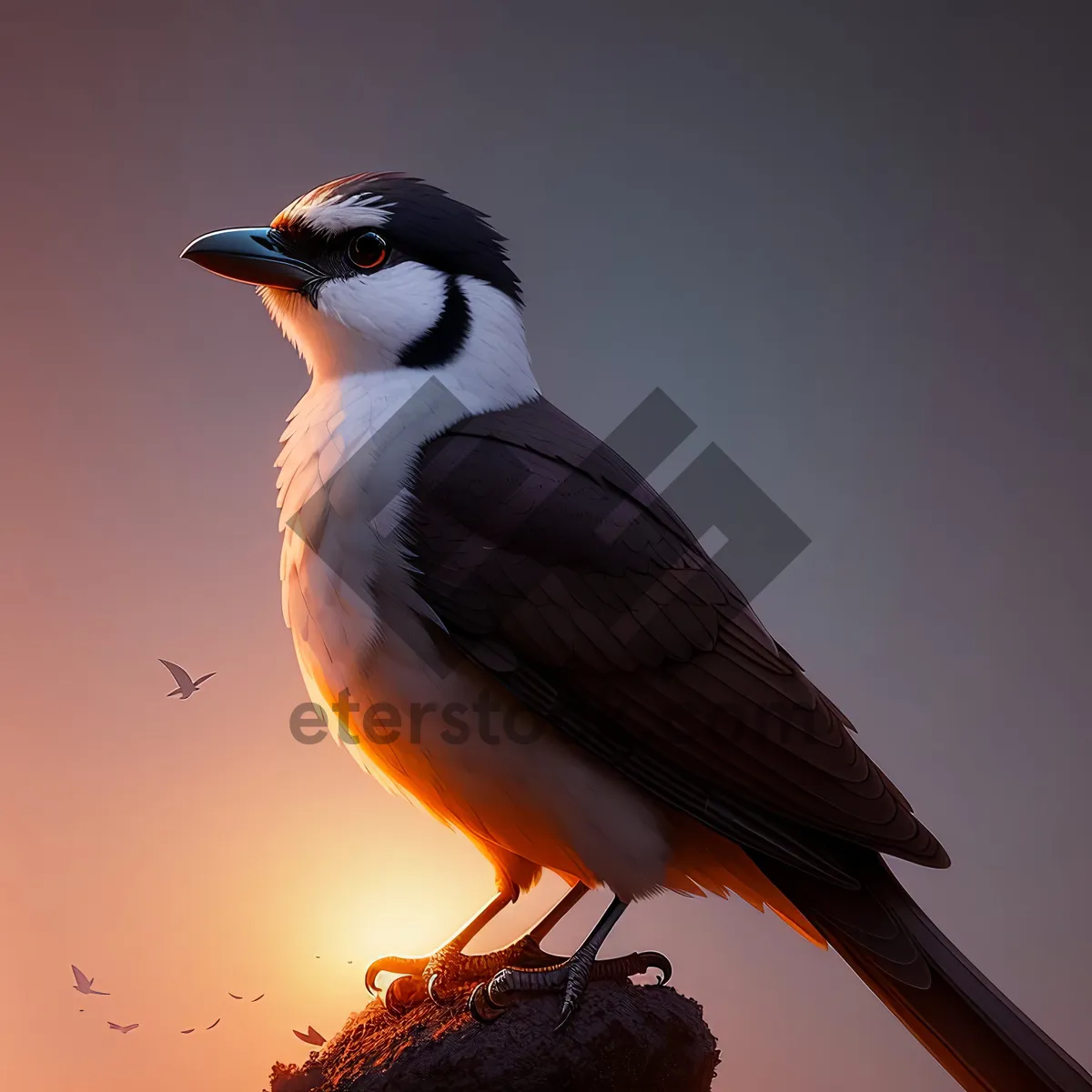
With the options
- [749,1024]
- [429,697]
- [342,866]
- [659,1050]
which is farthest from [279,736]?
[749,1024]

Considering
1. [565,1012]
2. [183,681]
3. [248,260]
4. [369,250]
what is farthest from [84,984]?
[369,250]

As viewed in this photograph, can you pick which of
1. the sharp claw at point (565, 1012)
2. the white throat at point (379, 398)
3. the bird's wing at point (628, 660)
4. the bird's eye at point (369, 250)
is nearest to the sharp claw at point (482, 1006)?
the sharp claw at point (565, 1012)

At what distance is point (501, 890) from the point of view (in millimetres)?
1928

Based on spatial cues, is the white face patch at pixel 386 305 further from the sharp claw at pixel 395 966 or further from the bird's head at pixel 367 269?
the sharp claw at pixel 395 966

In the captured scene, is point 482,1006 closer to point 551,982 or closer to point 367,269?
point 551,982

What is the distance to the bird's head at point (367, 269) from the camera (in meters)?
1.82

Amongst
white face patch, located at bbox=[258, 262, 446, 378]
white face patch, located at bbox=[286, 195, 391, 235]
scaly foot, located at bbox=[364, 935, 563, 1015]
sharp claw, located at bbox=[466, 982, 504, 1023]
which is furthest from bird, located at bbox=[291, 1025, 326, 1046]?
white face patch, located at bbox=[286, 195, 391, 235]

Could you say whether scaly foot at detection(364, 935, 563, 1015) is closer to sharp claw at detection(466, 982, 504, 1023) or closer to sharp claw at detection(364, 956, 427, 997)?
sharp claw at detection(364, 956, 427, 997)

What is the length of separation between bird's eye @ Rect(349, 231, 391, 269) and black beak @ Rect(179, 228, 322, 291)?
3.1 inches

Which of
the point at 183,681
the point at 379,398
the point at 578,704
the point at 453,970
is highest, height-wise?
the point at 379,398

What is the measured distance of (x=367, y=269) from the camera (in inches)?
72.0

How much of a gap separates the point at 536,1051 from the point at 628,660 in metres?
0.67

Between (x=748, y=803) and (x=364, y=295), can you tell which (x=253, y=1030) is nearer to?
(x=748, y=803)

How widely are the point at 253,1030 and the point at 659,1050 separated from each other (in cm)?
135
